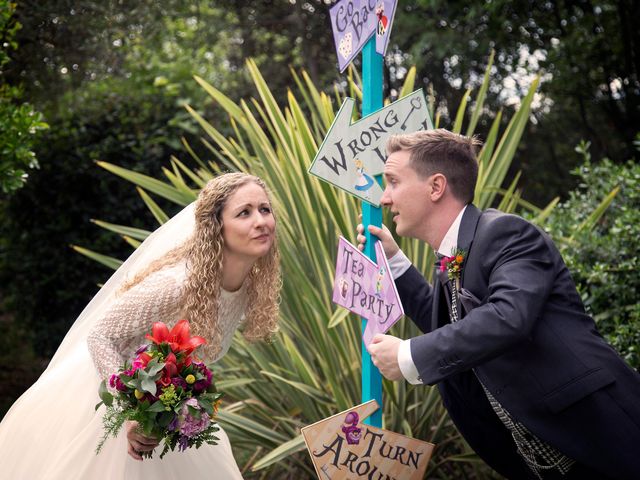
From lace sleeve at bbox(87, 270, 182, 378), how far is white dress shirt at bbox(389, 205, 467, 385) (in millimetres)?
824

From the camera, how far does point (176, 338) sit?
7.84 ft

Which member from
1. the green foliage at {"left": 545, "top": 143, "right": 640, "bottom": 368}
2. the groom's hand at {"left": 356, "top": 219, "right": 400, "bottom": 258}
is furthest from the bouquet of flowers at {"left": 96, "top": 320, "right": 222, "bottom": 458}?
the green foliage at {"left": 545, "top": 143, "right": 640, "bottom": 368}

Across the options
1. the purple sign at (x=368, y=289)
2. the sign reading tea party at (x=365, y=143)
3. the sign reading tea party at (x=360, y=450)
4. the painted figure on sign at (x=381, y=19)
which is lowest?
the sign reading tea party at (x=360, y=450)

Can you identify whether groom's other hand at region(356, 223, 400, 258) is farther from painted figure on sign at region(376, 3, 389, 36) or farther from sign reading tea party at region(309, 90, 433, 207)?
painted figure on sign at region(376, 3, 389, 36)

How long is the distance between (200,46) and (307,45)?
1559 millimetres

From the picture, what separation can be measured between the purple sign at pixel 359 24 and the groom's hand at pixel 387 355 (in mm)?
1041

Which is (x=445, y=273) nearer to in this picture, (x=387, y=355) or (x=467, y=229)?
(x=467, y=229)

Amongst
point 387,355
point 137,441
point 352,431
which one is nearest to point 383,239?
point 387,355

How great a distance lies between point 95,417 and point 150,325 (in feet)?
1.23

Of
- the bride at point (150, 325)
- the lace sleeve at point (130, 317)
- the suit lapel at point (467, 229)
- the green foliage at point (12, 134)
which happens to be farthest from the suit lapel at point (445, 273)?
the green foliage at point (12, 134)

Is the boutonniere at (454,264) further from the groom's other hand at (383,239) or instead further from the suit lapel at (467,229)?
the groom's other hand at (383,239)

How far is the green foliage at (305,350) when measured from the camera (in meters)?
3.87

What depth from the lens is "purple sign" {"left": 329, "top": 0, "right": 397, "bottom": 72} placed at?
9.02ft

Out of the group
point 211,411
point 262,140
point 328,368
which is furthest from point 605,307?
point 211,411
